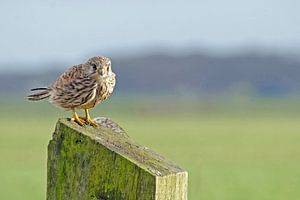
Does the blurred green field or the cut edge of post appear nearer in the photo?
the cut edge of post

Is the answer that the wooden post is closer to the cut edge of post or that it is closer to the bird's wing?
the cut edge of post

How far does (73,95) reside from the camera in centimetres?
469

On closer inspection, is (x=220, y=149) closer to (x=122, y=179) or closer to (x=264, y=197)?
(x=264, y=197)

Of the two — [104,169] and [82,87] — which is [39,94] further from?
[104,169]

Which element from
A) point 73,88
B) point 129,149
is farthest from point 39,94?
point 129,149

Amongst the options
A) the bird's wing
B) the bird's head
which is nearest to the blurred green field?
the bird's wing

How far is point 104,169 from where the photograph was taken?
2.65m

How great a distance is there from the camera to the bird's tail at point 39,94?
194 inches

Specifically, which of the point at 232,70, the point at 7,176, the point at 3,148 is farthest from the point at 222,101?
the point at 7,176

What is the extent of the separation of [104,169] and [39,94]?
2489mm

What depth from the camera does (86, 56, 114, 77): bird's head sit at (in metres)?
4.43

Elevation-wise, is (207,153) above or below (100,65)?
above

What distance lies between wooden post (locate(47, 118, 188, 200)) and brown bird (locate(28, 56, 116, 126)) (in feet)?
4.93

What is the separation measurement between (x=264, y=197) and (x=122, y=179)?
547 inches
